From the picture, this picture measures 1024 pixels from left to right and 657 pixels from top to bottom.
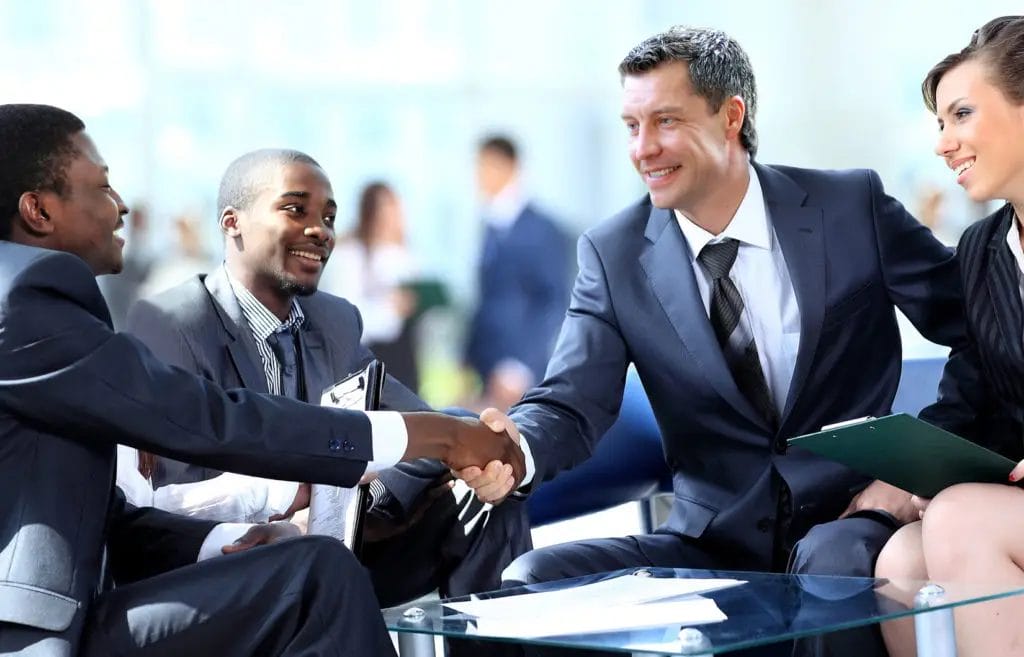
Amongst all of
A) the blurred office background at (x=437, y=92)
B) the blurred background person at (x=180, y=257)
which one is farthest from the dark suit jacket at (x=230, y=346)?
the blurred office background at (x=437, y=92)

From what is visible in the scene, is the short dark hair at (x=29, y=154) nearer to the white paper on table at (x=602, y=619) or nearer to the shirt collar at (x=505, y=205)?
the white paper on table at (x=602, y=619)

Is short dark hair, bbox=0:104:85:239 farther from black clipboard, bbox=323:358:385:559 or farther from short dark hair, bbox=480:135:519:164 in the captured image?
short dark hair, bbox=480:135:519:164

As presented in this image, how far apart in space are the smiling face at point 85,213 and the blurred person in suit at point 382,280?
17.3 ft

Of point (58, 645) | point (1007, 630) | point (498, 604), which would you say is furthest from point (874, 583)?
point (58, 645)

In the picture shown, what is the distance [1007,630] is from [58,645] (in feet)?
4.71

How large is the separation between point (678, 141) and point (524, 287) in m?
4.41

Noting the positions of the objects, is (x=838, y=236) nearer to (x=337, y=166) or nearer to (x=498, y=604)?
(x=498, y=604)

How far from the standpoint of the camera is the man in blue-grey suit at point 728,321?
117 inches

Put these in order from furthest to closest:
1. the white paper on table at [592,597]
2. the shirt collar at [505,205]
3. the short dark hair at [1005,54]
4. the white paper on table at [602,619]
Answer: the shirt collar at [505,205], the short dark hair at [1005,54], the white paper on table at [592,597], the white paper on table at [602,619]

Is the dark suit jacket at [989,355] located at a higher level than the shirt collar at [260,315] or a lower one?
lower

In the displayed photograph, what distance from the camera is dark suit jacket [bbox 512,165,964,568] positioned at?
9.77ft

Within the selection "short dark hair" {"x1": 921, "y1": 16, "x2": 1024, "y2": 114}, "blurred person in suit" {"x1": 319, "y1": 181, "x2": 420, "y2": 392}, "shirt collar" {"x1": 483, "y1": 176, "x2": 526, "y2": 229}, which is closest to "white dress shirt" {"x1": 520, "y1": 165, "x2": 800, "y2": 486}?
"short dark hair" {"x1": 921, "y1": 16, "x2": 1024, "y2": 114}

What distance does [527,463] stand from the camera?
9.43 ft

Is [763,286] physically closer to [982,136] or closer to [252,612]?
[982,136]
